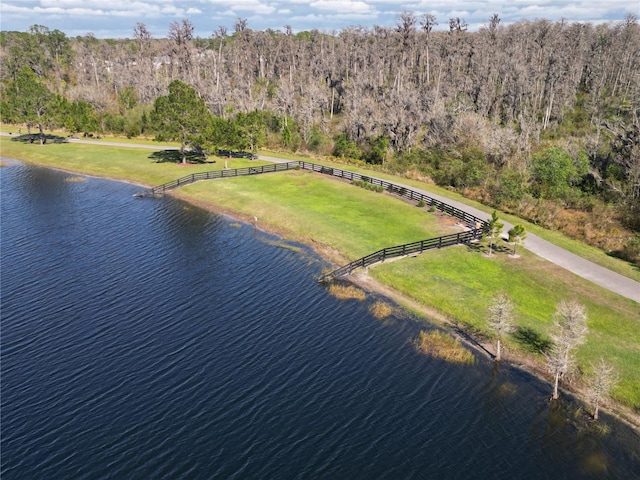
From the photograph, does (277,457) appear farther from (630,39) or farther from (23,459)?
(630,39)

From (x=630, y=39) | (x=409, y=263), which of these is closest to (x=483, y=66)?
(x=630, y=39)

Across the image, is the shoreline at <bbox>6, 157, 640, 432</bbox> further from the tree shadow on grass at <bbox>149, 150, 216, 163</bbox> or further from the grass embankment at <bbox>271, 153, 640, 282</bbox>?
the tree shadow on grass at <bbox>149, 150, 216, 163</bbox>

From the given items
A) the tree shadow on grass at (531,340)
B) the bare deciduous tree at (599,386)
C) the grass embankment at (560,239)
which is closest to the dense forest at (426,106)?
the grass embankment at (560,239)

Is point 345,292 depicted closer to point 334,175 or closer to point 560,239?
point 560,239

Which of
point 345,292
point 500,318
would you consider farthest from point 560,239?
point 345,292

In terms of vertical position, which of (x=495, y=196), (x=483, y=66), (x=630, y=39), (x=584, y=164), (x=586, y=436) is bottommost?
(x=586, y=436)
